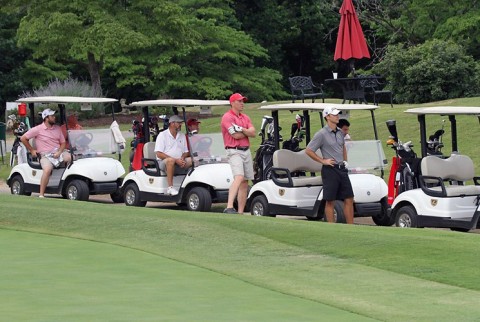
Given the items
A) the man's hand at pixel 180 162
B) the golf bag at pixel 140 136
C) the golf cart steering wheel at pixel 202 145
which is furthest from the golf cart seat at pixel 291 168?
the golf bag at pixel 140 136

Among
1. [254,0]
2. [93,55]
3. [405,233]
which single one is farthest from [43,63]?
[405,233]

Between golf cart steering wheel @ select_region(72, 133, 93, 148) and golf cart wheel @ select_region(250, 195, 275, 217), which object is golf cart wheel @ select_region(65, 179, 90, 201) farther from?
golf cart wheel @ select_region(250, 195, 275, 217)

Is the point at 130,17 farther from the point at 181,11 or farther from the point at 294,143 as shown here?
the point at 294,143

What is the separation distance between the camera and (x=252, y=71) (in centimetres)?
4547

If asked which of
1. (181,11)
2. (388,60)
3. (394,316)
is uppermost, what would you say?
(181,11)

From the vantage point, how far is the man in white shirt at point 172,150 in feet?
58.9

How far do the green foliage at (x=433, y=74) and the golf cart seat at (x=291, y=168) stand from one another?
12.9 meters

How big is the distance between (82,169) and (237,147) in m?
3.70

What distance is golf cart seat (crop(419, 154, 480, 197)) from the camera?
47.9 feet

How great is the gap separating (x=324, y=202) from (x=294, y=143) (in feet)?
6.77

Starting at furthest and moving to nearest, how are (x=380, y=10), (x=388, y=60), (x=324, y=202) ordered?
(x=380, y=10), (x=388, y=60), (x=324, y=202)

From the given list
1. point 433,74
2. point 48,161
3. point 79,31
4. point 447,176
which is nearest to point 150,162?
point 48,161

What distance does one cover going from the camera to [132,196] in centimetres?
1859

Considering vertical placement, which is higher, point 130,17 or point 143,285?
point 130,17
